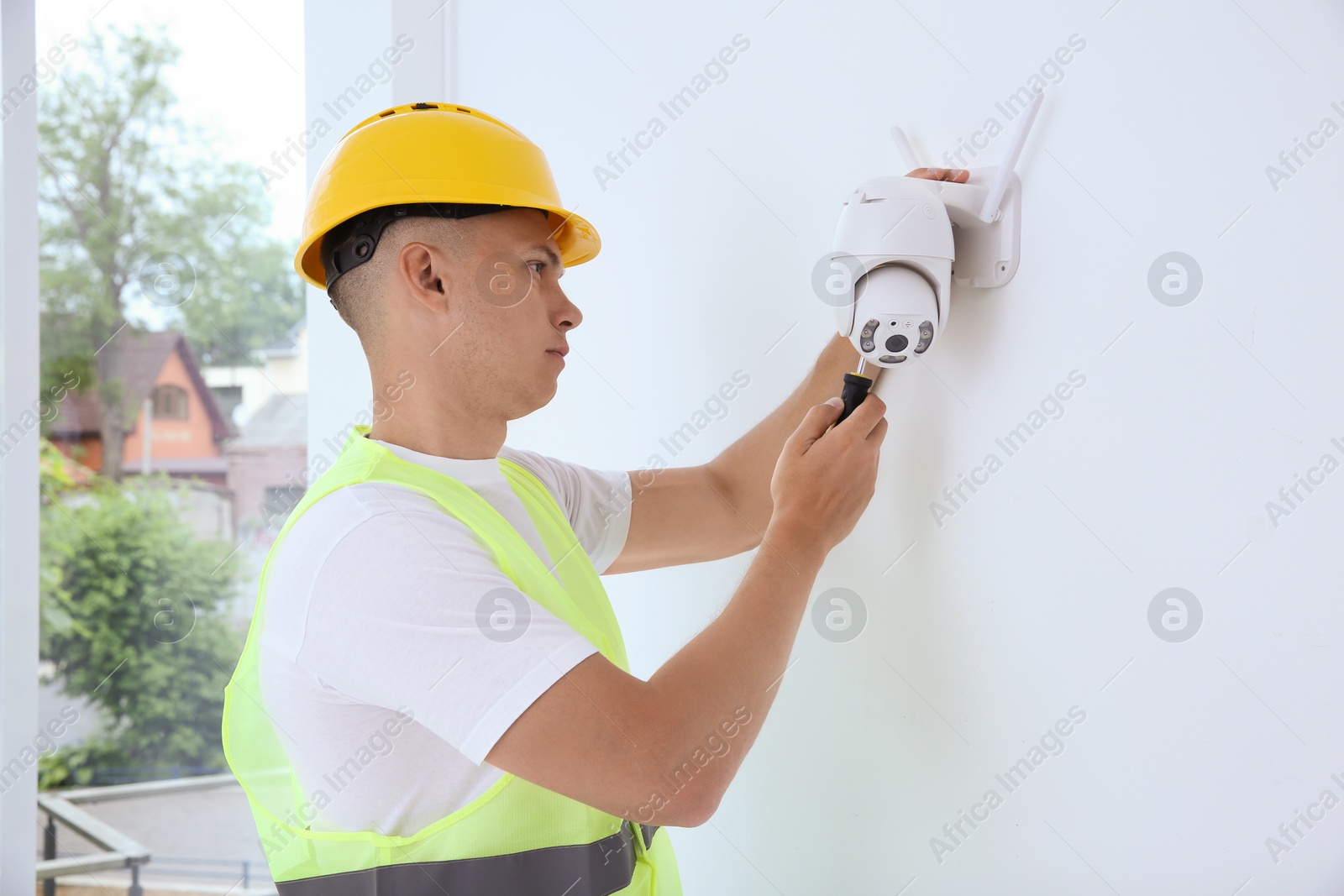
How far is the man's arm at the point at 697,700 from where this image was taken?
716 millimetres

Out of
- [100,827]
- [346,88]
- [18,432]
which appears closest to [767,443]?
[346,88]

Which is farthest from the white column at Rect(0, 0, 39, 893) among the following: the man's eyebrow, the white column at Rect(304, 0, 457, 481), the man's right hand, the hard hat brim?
the man's right hand

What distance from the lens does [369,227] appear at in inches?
39.2

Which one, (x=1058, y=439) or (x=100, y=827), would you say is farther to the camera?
(x=100, y=827)

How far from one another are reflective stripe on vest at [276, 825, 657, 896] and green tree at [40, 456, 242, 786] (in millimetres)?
2652

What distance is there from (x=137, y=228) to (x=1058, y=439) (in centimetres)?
344

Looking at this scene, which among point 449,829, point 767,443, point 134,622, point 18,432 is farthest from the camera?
point 134,622

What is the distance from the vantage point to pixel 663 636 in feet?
4.41

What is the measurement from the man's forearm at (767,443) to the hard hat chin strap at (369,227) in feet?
1.29

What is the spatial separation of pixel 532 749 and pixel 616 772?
70mm

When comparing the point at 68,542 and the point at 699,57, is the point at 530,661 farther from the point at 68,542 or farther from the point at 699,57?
the point at 68,542

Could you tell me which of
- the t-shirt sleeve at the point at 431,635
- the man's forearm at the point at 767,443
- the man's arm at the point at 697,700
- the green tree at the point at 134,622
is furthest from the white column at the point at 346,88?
the green tree at the point at 134,622

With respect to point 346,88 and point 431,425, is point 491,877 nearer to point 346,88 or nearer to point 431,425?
point 431,425

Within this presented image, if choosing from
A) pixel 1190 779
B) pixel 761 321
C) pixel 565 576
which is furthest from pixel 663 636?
pixel 1190 779
